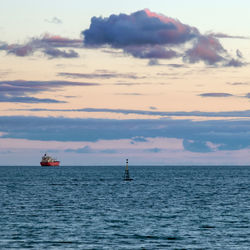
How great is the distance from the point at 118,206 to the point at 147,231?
91.3ft

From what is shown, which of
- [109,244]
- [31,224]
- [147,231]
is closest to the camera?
[109,244]

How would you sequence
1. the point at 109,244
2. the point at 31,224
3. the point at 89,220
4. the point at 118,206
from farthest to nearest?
the point at 118,206, the point at 89,220, the point at 31,224, the point at 109,244

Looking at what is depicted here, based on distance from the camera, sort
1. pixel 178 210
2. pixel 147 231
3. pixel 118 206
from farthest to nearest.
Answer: pixel 118 206, pixel 178 210, pixel 147 231

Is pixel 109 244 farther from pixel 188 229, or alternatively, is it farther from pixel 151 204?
pixel 151 204

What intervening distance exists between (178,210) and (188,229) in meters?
Answer: 20.2

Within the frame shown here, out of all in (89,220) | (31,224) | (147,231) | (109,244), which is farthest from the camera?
(89,220)

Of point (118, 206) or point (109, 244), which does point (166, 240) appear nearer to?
point (109, 244)

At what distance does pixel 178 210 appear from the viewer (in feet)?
266

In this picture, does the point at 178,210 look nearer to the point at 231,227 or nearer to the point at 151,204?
the point at 151,204

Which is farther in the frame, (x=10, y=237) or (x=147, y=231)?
(x=147, y=231)

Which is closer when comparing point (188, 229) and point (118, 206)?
point (188, 229)

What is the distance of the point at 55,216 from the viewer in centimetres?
7238

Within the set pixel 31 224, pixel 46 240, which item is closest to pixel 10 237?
Answer: pixel 46 240

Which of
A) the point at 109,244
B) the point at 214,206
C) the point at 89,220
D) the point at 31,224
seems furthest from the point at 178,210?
the point at 109,244
